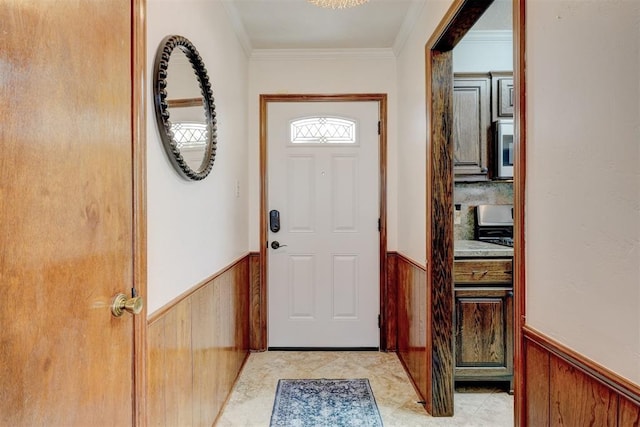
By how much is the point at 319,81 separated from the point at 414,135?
102cm

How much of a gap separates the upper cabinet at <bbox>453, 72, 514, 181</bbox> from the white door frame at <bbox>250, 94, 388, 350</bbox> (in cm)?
61

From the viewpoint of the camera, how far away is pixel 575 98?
3.04 feet

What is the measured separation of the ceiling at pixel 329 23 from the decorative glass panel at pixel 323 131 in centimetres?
56

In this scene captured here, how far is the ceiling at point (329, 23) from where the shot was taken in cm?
242

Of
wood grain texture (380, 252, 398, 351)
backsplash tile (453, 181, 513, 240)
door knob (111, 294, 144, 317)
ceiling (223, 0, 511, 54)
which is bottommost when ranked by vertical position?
wood grain texture (380, 252, 398, 351)

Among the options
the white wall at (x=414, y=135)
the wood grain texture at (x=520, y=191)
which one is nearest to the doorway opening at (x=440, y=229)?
the white wall at (x=414, y=135)

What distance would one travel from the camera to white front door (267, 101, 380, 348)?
10.3 feet

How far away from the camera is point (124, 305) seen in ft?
3.40

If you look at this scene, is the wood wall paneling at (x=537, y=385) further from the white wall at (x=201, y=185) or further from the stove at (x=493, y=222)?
the stove at (x=493, y=222)

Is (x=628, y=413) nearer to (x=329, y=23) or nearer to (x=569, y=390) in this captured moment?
Result: (x=569, y=390)

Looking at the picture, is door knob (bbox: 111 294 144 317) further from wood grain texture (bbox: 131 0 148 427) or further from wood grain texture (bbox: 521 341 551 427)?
wood grain texture (bbox: 521 341 551 427)

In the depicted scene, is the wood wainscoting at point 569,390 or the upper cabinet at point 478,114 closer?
the wood wainscoting at point 569,390

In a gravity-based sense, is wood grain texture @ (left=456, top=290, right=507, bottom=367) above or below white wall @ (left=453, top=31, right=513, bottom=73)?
below

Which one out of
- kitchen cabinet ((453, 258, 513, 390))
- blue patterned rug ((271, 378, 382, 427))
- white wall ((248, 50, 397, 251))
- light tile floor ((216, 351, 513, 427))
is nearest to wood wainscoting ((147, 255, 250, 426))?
light tile floor ((216, 351, 513, 427))
